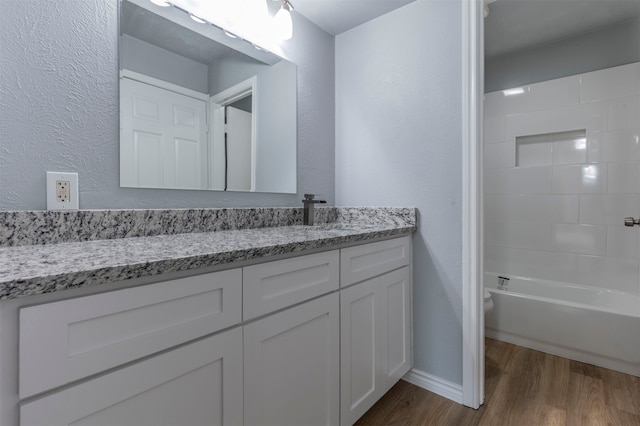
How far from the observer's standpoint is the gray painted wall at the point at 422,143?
5.11 feet

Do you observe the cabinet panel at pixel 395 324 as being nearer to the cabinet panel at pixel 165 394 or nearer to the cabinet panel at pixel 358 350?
the cabinet panel at pixel 358 350

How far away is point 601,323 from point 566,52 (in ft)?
6.42

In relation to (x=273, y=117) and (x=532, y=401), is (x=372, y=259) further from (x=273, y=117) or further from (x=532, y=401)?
(x=532, y=401)

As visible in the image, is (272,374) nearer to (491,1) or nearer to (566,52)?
(491,1)

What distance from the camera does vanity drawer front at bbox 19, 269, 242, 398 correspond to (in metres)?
0.53

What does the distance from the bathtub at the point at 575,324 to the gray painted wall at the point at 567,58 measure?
162 centimetres

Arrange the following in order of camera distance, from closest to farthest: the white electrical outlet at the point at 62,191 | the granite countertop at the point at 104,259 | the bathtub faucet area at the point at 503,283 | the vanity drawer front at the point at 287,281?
the granite countertop at the point at 104,259 → the vanity drawer front at the point at 287,281 → the white electrical outlet at the point at 62,191 → the bathtub faucet area at the point at 503,283

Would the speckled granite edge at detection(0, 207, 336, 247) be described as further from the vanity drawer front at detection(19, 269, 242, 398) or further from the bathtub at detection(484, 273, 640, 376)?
the bathtub at detection(484, 273, 640, 376)

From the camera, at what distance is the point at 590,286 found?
7.64 feet

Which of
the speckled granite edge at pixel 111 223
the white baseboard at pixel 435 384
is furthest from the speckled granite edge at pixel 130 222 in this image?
the white baseboard at pixel 435 384

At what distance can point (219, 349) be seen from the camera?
0.79m

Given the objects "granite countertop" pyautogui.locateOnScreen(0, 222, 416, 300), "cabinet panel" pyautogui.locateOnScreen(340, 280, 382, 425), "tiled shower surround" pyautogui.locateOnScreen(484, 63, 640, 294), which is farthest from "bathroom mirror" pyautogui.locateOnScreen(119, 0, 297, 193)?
"tiled shower surround" pyautogui.locateOnScreen(484, 63, 640, 294)

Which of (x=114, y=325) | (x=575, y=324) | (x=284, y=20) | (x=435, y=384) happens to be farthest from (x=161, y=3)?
(x=575, y=324)

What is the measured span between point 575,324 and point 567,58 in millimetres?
1935
